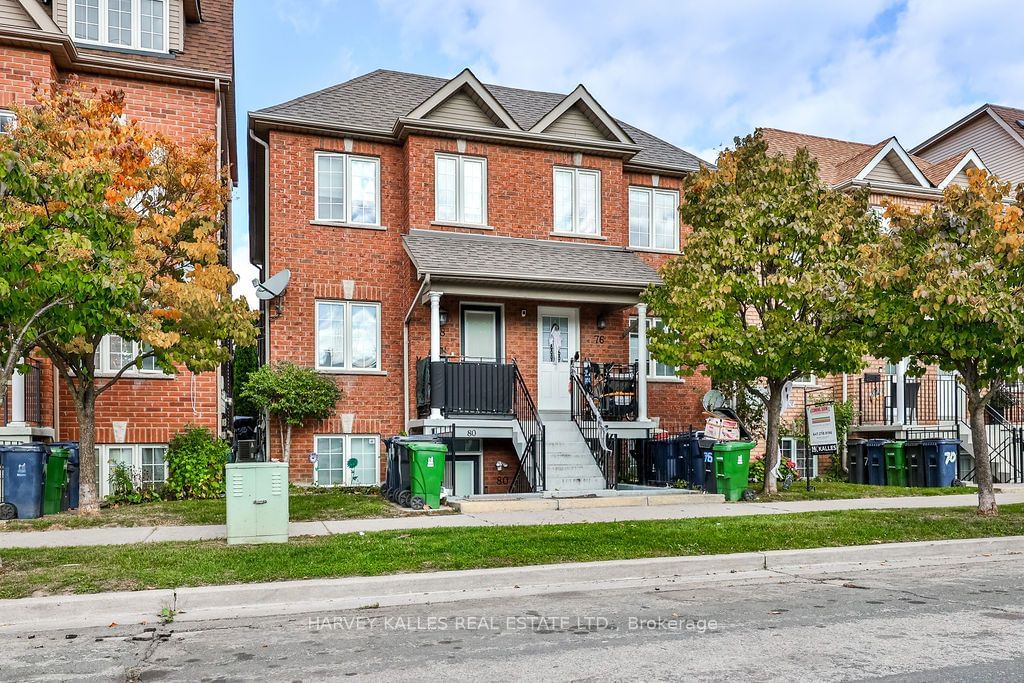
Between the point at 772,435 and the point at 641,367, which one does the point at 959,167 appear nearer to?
the point at 641,367

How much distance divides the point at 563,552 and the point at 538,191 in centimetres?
1150

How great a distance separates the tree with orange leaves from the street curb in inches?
125

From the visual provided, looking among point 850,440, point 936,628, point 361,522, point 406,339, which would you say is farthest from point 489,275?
point 936,628

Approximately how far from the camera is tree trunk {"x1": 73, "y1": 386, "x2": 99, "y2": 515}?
13664 mm

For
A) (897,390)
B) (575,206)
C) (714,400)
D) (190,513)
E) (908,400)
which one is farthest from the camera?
(908,400)

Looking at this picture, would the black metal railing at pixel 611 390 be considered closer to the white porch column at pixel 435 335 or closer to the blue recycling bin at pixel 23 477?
the white porch column at pixel 435 335

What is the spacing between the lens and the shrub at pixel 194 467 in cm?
1603

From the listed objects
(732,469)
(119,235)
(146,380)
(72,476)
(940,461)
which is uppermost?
(119,235)

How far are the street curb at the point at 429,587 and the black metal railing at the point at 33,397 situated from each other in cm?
840

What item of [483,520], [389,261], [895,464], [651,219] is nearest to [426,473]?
[483,520]

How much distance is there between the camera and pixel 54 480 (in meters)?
13.6

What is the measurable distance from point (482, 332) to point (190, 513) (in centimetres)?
753

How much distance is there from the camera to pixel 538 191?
20.0 meters

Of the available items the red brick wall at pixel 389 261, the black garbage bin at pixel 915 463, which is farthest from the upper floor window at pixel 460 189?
the black garbage bin at pixel 915 463
